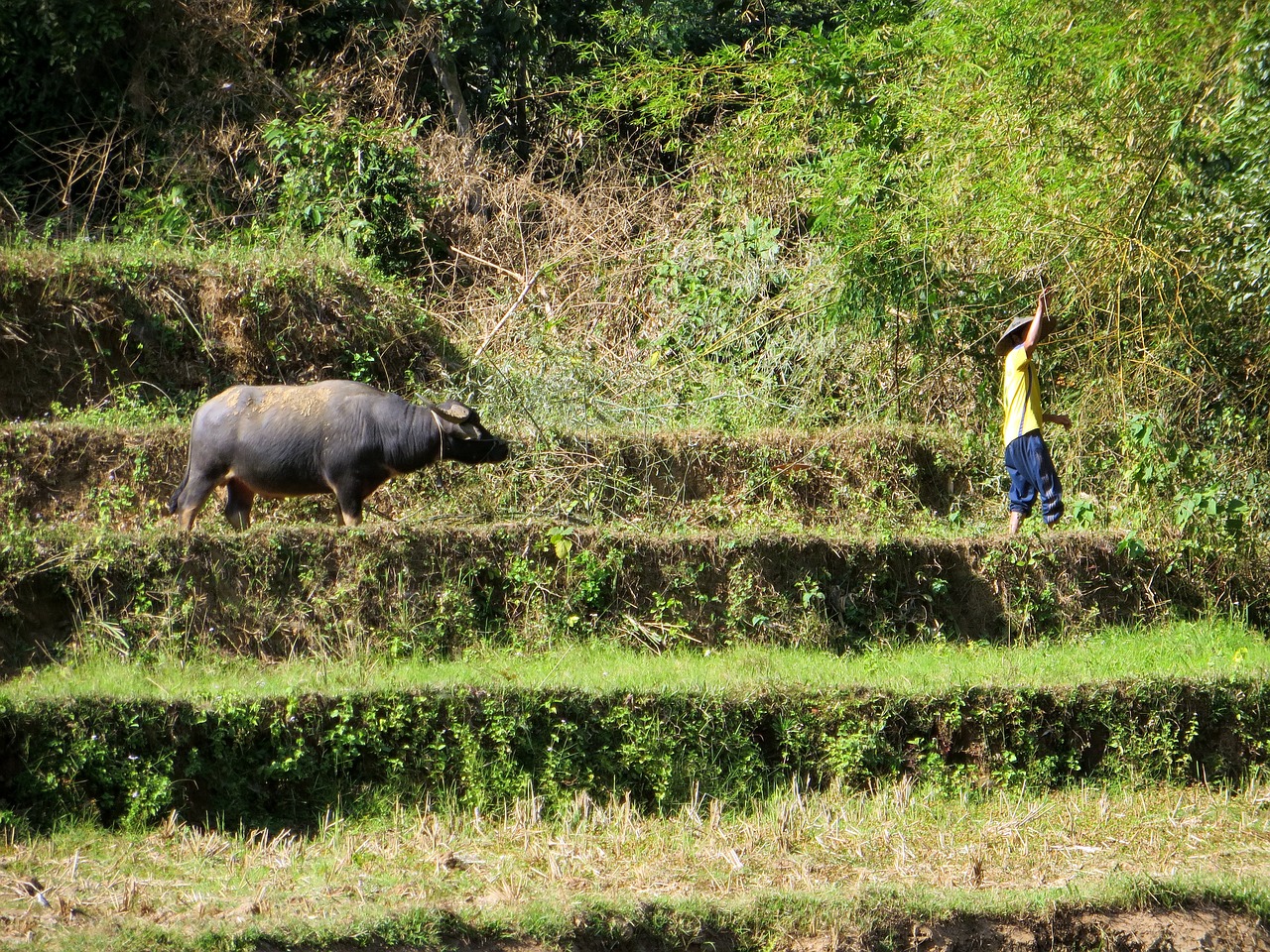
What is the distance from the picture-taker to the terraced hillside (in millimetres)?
5883

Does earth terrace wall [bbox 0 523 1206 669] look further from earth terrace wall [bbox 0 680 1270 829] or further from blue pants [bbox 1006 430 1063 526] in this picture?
earth terrace wall [bbox 0 680 1270 829]

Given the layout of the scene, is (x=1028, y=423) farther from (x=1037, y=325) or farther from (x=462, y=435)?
(x=462, y=435)

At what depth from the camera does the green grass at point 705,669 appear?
23.2 feet

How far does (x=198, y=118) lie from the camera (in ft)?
42.1

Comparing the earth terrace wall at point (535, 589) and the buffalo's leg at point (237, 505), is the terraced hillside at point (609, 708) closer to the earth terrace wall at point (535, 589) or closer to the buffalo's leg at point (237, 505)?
the earth terrace wall at point (535, 589)

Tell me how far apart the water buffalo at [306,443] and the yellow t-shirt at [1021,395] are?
12.6ft

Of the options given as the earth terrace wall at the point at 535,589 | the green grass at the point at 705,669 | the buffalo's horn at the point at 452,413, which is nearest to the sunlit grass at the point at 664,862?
the green grass at the point at 705,669

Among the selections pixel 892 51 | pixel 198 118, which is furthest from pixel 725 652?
pixel 198 118

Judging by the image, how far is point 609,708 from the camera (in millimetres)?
7203

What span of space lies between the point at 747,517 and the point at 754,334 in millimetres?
2493

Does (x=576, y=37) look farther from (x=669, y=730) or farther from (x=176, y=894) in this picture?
(x=176, y=894)

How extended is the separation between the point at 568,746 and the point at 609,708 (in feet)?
1.02

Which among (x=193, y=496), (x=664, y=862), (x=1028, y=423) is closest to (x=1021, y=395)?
(x=1028, y=423)

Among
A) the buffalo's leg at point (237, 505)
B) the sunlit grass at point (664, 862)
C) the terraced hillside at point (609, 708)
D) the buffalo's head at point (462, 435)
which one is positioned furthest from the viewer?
the buffalo's head at point (462, 435)
